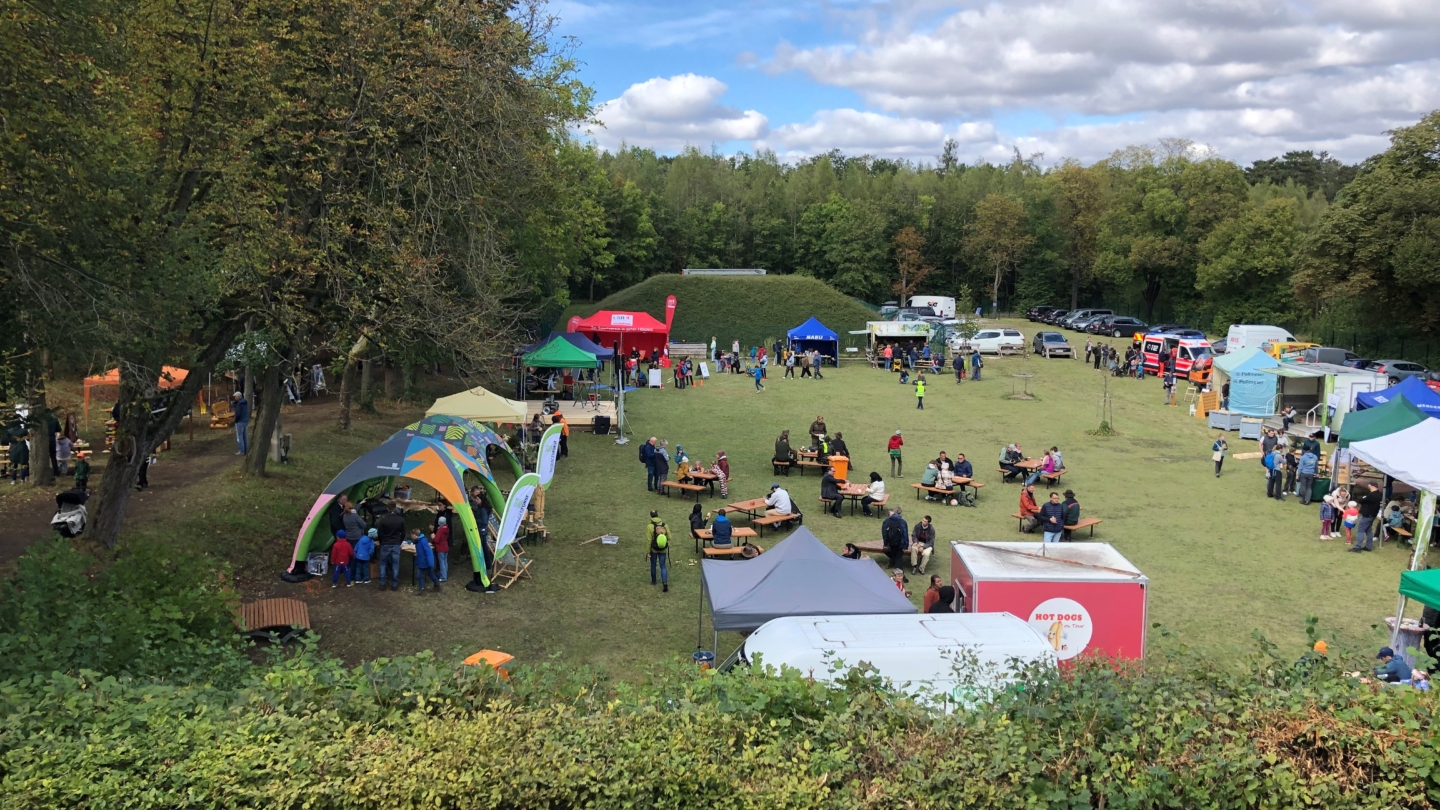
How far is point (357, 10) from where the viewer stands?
12.6 m

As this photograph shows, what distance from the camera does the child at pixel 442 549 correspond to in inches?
514

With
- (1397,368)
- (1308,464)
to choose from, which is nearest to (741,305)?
(1397,368)

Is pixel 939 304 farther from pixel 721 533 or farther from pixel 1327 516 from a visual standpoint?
pixel 721 533

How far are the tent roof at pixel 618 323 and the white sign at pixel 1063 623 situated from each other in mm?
25305

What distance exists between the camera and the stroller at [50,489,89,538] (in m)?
13.2

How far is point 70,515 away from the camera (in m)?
13.3

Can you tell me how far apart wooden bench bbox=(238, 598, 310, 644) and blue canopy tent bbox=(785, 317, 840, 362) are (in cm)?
2813

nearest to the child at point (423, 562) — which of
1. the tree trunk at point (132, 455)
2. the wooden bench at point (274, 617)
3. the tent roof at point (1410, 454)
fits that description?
the wooden bench at point (274, 617)

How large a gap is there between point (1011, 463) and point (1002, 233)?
42911mm

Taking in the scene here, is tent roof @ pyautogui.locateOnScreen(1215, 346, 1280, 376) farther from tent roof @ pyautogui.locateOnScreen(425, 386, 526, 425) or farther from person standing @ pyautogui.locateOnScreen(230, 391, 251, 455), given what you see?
person standing @ pyautogui.locateOnScreen(230, 391, 251, 455)

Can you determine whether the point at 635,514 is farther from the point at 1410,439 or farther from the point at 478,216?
the point at 1410,439

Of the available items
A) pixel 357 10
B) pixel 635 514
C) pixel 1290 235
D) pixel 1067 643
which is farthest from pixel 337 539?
pixel 1290 235

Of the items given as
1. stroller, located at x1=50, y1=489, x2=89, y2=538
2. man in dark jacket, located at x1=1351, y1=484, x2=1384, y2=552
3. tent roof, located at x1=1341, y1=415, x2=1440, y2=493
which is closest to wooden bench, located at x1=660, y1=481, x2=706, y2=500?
stroller, located at x1=50, y1=489, x2=89, y2=538

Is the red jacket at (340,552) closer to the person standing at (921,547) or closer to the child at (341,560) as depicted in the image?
the child at (341,560)
